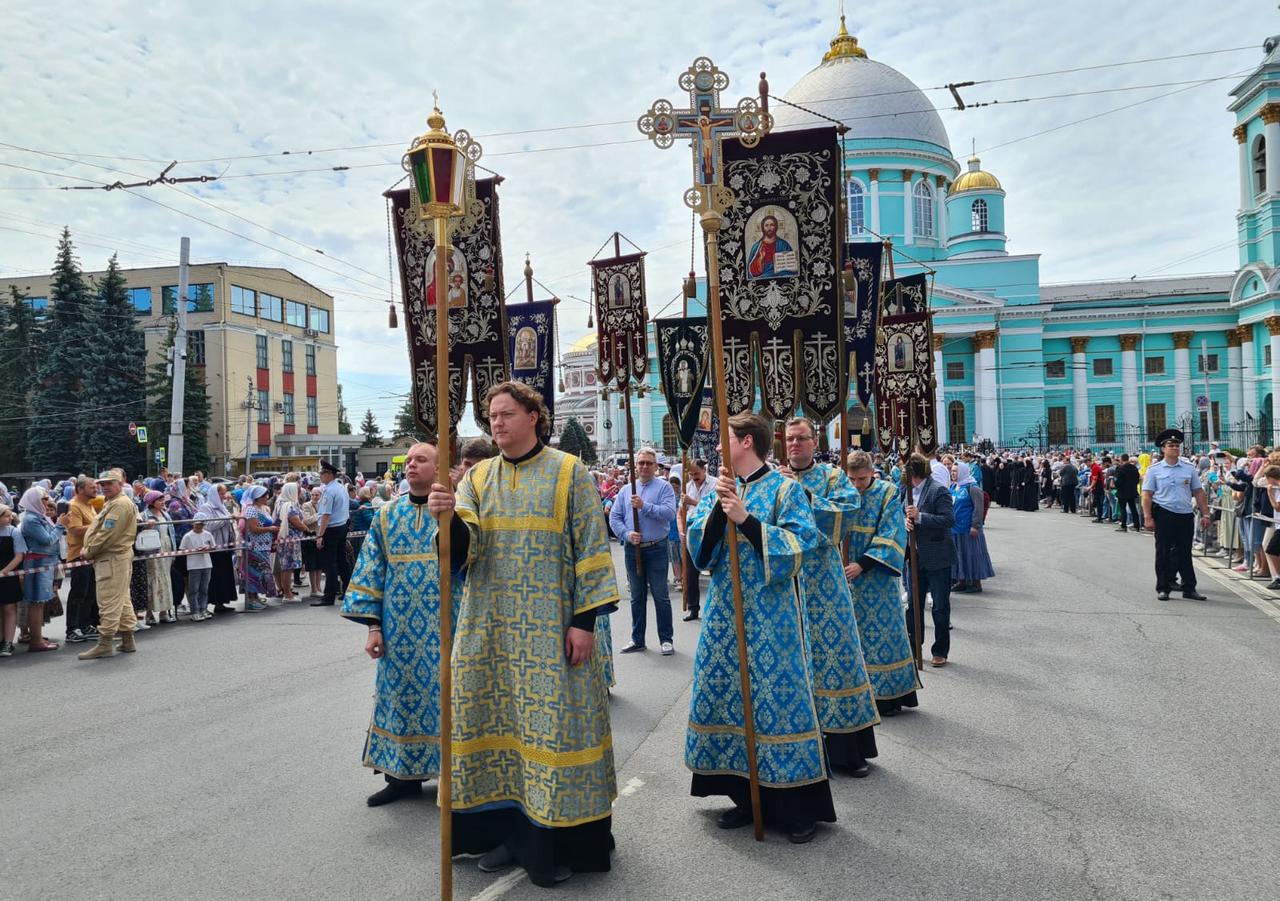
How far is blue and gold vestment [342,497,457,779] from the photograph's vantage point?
15.3 ft

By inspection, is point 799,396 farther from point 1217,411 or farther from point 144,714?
point 1217,411

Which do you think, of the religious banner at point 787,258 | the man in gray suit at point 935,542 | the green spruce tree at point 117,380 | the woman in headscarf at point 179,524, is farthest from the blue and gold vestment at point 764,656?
the green spruce tree at point 117,380

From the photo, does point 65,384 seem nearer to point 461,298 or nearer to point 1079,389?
point 461,298

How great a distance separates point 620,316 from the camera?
34.5 ft

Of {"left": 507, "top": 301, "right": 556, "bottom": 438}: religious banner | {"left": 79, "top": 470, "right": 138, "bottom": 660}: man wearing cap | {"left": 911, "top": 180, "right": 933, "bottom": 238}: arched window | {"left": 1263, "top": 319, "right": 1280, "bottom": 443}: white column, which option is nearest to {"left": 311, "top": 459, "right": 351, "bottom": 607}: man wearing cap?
{"left": 79, "top": 470, "right": 138, "bottom": 660}: man wearing cap

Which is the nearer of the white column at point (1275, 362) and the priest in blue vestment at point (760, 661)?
the priest in blue vestment at point (760, 661)

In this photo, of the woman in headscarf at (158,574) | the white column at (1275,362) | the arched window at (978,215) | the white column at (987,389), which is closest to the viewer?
the woman in headscarf at (158,574)

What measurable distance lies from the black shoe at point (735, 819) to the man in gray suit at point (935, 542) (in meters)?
3.58

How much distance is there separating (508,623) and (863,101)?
53014 millimetres

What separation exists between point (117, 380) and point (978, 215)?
4887 centimetres

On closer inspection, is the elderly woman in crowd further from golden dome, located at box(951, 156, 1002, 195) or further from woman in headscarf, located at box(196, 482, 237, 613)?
golden dome, located at box(951, 156, 1002, 195)

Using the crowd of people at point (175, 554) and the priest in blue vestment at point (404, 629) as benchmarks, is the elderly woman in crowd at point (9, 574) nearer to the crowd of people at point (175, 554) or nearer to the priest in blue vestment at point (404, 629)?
the crowd of people at point (175, 554)

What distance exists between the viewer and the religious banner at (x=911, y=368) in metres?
11.3

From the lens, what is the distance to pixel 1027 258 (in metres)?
52.3
